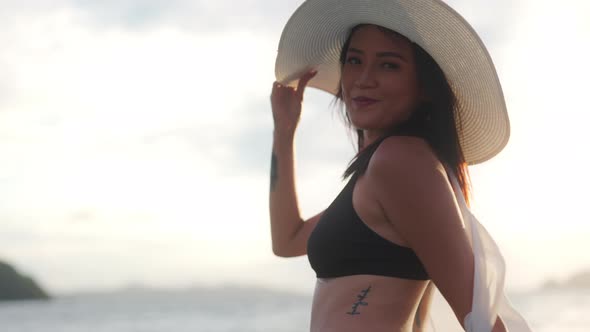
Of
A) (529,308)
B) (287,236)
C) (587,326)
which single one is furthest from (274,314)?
(287,236)

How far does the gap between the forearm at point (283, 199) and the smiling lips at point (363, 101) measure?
0.78 meters

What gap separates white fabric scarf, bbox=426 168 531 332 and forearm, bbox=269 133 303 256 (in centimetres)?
105

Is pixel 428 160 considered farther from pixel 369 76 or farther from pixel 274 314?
pixel 274 314

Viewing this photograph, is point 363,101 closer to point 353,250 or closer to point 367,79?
point 367,79

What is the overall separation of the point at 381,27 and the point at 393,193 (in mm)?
676

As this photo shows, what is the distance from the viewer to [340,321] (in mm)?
2453

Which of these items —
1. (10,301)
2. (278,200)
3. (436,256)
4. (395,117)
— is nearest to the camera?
(436,256)

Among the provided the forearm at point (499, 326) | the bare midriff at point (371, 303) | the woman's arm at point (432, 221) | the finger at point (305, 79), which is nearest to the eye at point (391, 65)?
the woman's arm at point (432, 221)

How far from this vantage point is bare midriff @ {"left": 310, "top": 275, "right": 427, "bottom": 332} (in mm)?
2412

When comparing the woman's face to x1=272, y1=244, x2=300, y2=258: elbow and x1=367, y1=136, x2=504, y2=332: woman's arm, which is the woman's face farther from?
x1=272, y1=244, x2=300, y2=258: elbow

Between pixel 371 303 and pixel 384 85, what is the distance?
2.17 feet

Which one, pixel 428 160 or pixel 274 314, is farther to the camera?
pixel 274 314

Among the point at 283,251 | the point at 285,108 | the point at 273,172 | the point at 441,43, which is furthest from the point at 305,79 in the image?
the point at 441,43

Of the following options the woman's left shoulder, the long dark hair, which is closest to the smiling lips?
the long dark hair
